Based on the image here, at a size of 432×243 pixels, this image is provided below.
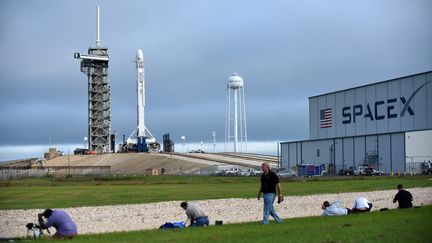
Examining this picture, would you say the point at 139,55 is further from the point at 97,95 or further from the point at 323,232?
the point at 323,232

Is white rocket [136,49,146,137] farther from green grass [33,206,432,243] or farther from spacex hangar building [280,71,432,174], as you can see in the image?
green grass [33,206,432,243]

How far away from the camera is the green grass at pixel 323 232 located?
16.1m

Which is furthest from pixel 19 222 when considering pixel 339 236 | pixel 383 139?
pixel 383 139

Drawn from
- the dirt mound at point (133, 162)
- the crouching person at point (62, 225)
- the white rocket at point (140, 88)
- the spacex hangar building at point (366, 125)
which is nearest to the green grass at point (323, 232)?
the crouching person at point (62, 225)

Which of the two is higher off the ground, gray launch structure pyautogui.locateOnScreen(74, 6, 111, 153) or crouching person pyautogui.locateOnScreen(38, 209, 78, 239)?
gray launch structure pyautogui.locateOnScreen(74, 6, 111, 153)

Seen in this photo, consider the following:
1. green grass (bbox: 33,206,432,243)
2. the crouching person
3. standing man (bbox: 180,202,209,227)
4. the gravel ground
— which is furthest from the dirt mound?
green grass (bbox: 33,206,432,243)

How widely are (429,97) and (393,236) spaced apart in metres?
73.1

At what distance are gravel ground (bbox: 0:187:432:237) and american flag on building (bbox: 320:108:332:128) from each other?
62.9 metres

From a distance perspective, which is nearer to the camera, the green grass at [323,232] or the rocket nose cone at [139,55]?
the green grass at [323,232]

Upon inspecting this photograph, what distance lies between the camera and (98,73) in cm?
15550

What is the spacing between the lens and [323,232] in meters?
17.4

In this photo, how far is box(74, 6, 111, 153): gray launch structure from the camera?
152750 millimetres

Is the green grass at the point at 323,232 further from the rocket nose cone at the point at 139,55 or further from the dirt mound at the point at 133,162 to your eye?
the rocket nose cone at the point at 139,55

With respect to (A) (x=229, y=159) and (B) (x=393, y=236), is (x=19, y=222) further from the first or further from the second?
(A) (x=229, y=159)
